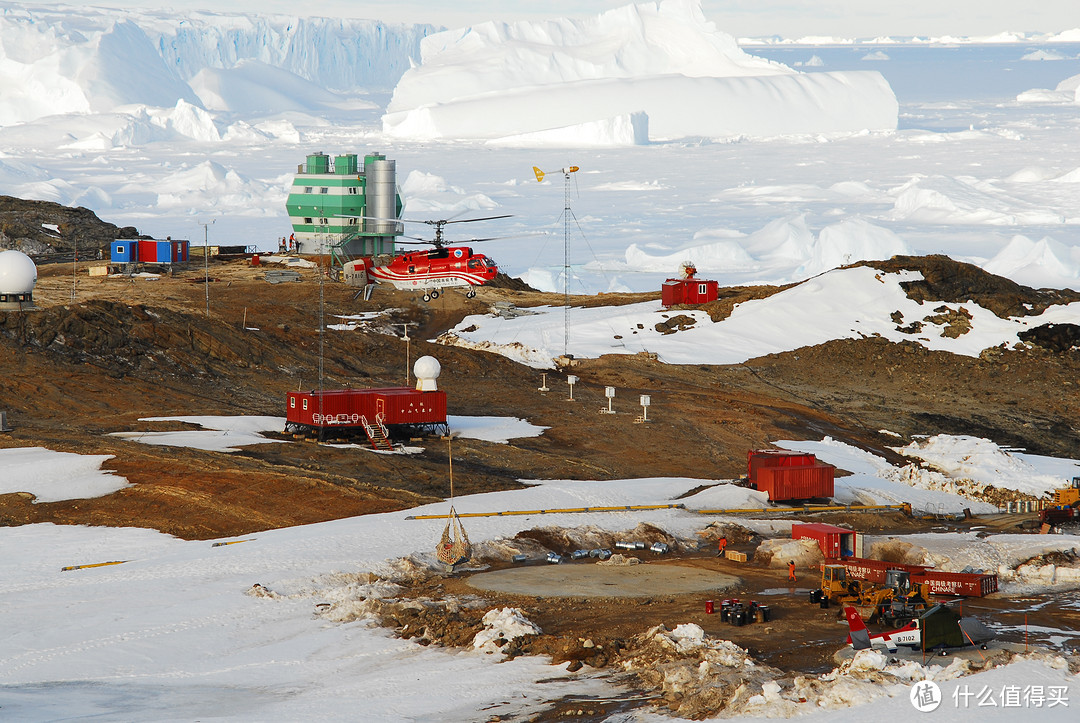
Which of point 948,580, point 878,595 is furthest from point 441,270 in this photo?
point 878,595

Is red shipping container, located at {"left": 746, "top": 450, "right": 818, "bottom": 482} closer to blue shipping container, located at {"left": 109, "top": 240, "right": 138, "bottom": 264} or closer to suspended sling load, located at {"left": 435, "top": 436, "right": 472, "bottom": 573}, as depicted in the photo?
suspended sling load, located at {"left": 435, "top": 436, "right": 472, "bottom": 573}

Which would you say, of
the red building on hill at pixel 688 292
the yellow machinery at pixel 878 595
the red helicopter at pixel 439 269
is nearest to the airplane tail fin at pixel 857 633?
the yellow machinery at pixel 878 595

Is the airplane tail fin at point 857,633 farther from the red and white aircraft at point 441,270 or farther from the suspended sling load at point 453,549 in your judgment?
the red and white aircraft at point 441,270

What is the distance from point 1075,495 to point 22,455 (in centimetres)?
4170

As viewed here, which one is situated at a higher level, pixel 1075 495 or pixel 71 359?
pixel 71 359

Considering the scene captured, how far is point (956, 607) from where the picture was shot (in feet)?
104

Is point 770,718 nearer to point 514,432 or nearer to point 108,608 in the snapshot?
point 108,608

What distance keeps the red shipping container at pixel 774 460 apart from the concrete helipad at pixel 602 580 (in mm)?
11490

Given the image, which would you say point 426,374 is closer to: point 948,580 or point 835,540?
point 835,540

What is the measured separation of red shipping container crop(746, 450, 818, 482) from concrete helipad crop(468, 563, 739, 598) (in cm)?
1149

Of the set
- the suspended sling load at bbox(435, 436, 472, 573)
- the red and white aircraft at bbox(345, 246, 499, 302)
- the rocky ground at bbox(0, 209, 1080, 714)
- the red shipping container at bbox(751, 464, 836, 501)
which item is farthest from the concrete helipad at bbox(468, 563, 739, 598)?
the red and white aircraft at bbox(345, 246, 499, 302)

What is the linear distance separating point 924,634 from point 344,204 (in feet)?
273

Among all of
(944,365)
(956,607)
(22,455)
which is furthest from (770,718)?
(944,365)

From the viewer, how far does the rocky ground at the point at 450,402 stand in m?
38.7
